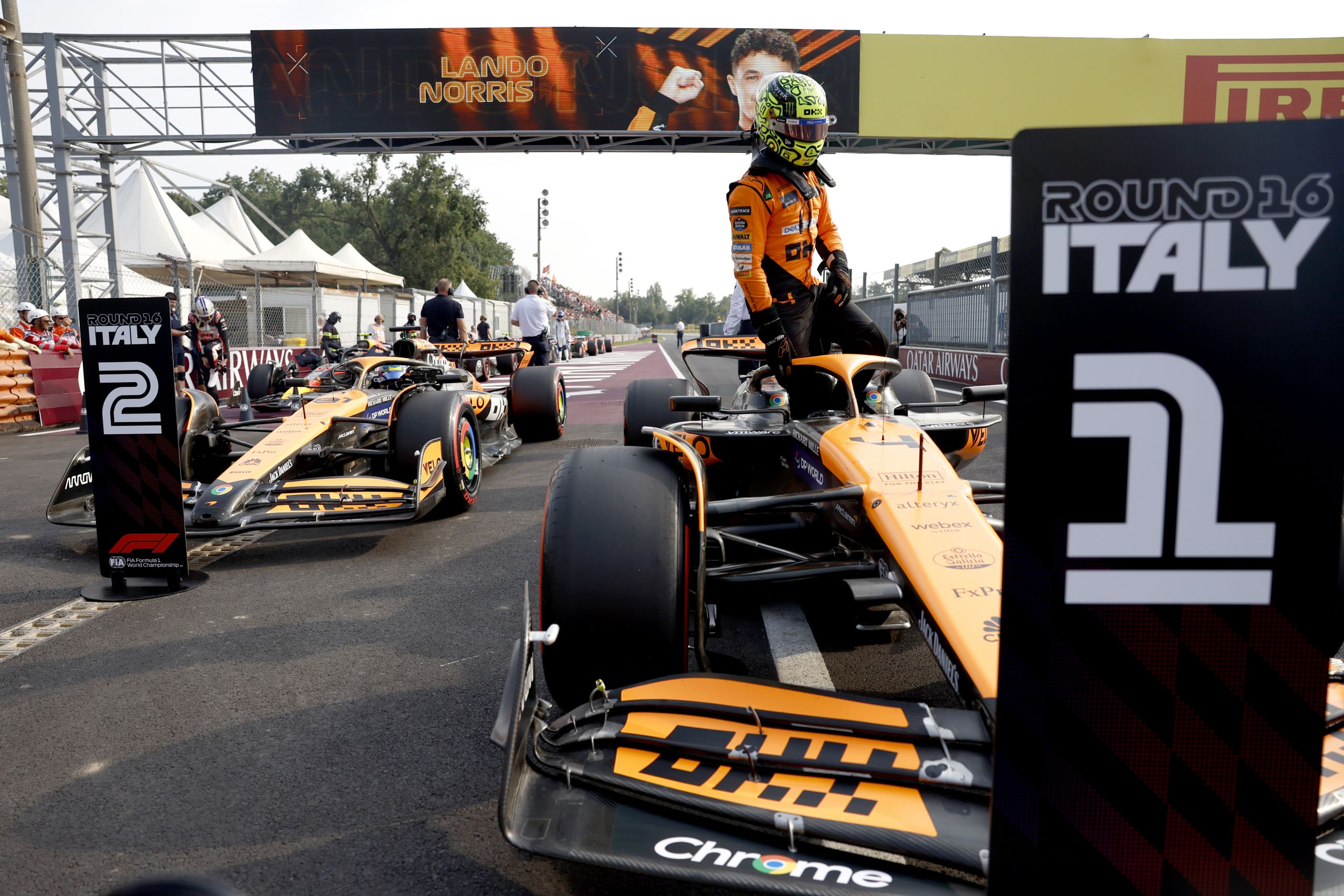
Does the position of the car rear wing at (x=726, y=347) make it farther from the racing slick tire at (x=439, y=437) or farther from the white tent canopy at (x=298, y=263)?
the white tent canopy at (x=298, y=263)

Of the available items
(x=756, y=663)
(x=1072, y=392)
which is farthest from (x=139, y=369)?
(x=1072, y=392)

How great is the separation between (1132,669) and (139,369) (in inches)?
164

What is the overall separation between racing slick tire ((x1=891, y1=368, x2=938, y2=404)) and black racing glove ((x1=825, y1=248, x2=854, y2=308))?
155 centimetres

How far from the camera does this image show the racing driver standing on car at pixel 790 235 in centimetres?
372

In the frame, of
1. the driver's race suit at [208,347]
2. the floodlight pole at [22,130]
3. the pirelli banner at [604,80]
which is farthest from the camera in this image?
the pirelli banner at [604,80]

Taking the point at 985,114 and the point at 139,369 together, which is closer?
the point at 139,369

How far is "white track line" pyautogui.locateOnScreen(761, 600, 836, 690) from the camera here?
2.81 metres

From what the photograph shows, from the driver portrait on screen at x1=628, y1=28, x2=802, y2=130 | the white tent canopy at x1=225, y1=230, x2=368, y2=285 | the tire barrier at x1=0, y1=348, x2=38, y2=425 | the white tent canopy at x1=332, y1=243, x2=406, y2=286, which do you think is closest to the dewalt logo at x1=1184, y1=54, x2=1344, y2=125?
the driver portrait on screen at x1=628, y1=28, x2=802, y2=130

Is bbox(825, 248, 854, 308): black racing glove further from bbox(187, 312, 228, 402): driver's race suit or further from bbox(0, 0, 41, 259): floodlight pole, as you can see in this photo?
bbox(0, 0, 41, 259): floodlight pole

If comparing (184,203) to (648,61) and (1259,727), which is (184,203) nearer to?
(648,61)

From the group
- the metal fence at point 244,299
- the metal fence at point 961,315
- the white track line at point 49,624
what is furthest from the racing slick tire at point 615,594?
the metal fence at point 244,299

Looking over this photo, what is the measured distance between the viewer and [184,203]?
239 feet

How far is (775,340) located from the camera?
3711 millimetres

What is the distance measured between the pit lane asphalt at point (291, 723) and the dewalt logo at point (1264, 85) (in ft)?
71.8
